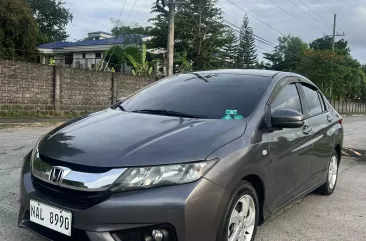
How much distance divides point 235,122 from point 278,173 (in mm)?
676

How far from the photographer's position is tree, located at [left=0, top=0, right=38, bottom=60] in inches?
1053

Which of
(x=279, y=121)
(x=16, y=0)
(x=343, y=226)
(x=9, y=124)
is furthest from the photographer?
(x=16, y=0)

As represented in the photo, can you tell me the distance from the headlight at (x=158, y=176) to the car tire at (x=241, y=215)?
1.29ft

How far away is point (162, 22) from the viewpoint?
Answer: 4100 centimetres

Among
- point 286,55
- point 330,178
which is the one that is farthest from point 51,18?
point 330,178

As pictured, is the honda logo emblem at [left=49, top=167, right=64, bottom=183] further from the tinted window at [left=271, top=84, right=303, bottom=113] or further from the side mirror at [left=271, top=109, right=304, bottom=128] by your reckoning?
the tinted window at [left=271, top=84, right=303, bottom=113]

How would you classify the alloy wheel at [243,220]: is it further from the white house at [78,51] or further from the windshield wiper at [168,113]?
the white house at [78,51]

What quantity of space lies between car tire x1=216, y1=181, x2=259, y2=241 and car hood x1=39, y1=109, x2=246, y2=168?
389mm

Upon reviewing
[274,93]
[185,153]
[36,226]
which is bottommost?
[36,226]

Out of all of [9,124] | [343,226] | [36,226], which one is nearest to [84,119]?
[36,226]

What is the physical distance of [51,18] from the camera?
61.0m

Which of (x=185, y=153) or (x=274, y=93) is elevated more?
(x=274, y=93)

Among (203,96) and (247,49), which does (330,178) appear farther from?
(247,49)

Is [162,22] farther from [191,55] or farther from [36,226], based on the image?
[36,226]
